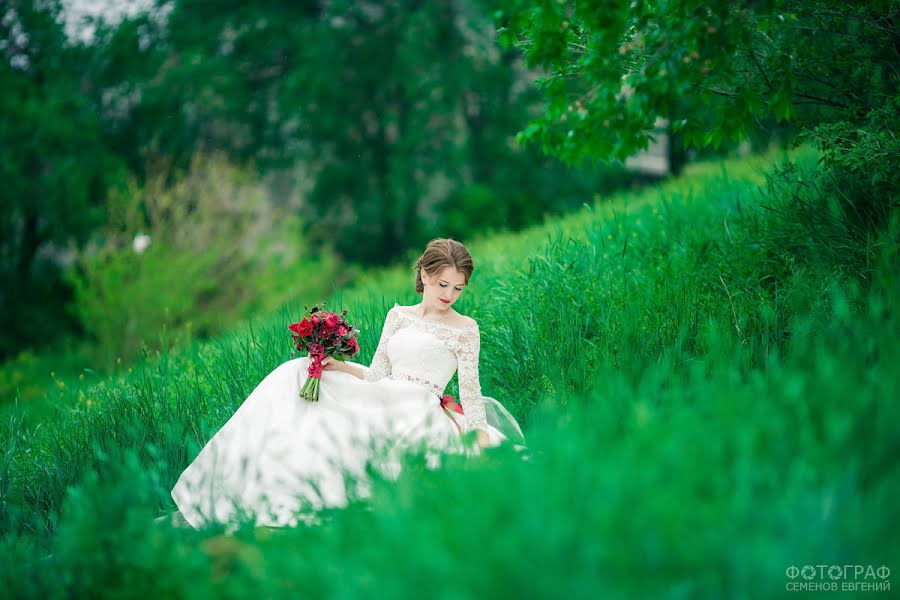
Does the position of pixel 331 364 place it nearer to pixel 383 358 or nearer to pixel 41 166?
pixel 383 358

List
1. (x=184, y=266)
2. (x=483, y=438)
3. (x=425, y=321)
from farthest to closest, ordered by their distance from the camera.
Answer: (x=184, y=266)
(x=425, y=321)
(x=483, y=438)

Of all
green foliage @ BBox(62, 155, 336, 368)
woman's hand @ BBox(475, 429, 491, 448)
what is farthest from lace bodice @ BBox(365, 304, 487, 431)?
green foliage @ BBox(62, 155, 336, 368)

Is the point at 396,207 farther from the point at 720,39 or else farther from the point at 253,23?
the point at 720,39

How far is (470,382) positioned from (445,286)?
0.60 m

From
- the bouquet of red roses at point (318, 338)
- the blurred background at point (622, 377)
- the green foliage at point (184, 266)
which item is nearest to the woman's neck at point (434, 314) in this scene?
the bouquet of red roses at point (318, 338)

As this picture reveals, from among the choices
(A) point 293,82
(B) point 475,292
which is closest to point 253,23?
(A) point 293,82

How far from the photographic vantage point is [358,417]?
4020 millimetres

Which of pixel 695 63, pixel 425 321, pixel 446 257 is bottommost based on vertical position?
pixel 425 321

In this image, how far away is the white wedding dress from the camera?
138 inches

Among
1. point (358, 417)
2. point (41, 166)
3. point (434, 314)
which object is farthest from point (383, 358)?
point (41, 166)

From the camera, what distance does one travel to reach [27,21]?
16344mm

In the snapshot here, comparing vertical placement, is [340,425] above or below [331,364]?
below

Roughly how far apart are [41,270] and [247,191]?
5.85m

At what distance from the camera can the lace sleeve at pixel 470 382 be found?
4043mm
